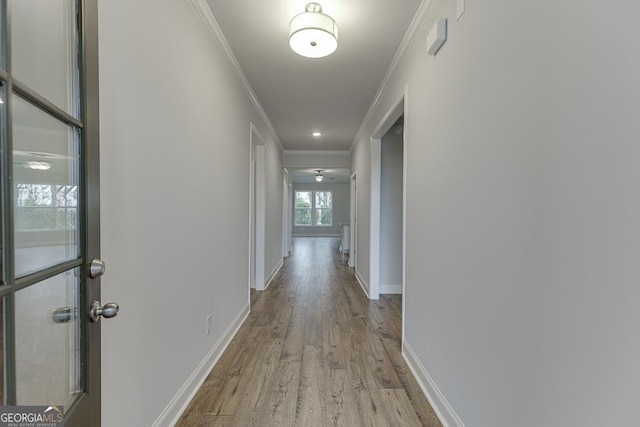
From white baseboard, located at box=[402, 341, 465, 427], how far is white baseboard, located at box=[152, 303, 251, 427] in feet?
4.93

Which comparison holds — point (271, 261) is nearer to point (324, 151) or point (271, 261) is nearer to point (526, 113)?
point (324, 151)

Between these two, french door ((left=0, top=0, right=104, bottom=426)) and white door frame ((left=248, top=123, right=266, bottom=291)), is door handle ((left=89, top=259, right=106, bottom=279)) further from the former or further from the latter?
white door frame ((left=248, top=123, right=266, bottom=291))

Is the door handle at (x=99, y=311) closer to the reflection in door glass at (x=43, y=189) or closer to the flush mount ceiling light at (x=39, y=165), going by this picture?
the reflection in door glass at (x=43, y=189)

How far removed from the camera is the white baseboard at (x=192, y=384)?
68.4 inches

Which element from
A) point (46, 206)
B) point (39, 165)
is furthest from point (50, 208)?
point (39, 165)

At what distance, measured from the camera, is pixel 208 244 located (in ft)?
7.89

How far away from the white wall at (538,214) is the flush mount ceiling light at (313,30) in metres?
0.70

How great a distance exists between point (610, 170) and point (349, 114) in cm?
394

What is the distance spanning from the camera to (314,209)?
14.9m

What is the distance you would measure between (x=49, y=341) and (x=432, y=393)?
1.98 m

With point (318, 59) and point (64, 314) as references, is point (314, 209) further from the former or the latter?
point (64, 314)

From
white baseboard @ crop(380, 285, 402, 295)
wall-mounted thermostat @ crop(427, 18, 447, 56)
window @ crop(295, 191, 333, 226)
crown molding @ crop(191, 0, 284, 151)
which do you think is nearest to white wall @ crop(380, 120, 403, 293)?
white baseboard @ crop(380, 285, 402, 295)

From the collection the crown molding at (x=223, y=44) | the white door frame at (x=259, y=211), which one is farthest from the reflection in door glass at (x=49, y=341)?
the white door frame at (x=259, y=211)

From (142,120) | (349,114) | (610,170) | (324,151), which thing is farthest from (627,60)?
(324,151)
